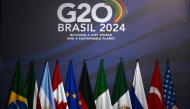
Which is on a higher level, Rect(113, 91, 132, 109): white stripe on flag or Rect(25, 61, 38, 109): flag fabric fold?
Rect(25, 61, 38, 109): flag fabric fold

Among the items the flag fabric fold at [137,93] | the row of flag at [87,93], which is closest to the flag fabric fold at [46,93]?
the row of flag at [87,93]

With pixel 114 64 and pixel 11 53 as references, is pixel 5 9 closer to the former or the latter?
pixel 11 53

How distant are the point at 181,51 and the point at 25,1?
1.96 meters

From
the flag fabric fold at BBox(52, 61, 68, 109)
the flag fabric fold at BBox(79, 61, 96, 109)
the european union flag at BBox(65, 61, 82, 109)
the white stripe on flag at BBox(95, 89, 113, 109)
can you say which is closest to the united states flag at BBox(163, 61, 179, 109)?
the white stripe on flag at BBox(95, 89, 113, 109)

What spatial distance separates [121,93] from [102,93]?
0.22m

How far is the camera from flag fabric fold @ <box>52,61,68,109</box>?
2.74 metres

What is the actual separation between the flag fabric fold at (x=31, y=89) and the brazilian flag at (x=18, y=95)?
0.26 feet

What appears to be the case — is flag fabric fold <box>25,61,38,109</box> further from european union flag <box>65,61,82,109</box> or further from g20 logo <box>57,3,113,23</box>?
g20 logo <box>57,3,113,23</box>

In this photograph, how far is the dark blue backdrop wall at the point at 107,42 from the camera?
9.46ft

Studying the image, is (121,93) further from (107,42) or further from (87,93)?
(107,42)

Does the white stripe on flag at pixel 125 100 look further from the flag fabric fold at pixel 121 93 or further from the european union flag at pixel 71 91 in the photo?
the european union flag at pixel 71 91

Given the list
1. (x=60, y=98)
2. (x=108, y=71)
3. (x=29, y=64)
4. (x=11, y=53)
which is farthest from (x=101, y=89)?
(x=11, y=53)

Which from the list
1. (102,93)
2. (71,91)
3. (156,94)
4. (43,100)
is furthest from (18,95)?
(156,94)

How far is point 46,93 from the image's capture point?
9.09 ft
